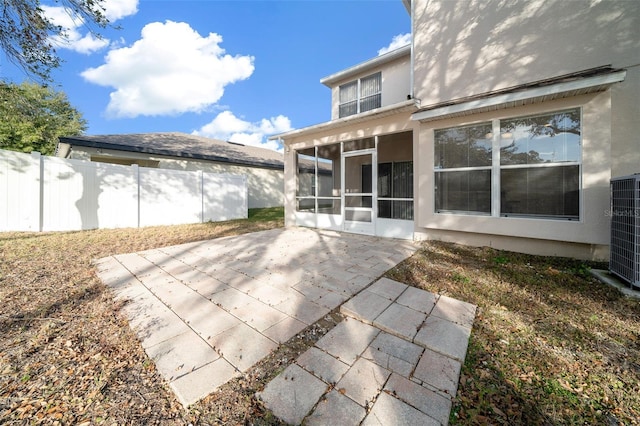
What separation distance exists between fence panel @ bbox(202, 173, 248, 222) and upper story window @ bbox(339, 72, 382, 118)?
5.64 metres

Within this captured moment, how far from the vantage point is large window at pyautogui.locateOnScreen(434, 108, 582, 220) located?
434 centimetres

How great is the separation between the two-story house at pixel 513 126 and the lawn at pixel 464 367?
4.57 ft

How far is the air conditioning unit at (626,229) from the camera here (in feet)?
9.94

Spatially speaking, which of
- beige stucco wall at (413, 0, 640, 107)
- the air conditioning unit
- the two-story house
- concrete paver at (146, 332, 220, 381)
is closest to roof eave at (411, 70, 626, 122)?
the two-story house

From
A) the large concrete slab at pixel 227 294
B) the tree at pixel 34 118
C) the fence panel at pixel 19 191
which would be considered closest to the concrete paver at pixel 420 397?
the large concrete slab at pixel 227 294

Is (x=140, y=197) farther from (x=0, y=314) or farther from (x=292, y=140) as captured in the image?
(x=0, y=314)

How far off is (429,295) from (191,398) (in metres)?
2.80

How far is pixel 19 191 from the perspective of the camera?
248 inches

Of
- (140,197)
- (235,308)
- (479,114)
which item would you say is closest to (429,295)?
(235,308)

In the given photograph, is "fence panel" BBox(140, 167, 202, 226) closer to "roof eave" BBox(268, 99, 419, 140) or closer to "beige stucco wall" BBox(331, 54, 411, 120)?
"roof eave" BBox(268, 99, 419, 140)

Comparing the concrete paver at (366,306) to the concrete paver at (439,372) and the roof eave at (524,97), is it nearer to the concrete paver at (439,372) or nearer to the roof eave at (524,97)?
the concrete paver at (439,372)


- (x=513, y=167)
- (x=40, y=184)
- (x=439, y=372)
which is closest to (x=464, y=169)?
(x=513, y=167)

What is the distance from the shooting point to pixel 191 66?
440 inches

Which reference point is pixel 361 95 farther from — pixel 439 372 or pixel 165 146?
pixel 165 146
